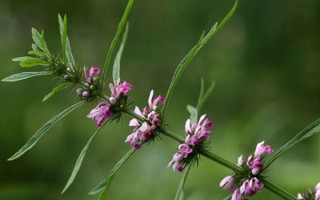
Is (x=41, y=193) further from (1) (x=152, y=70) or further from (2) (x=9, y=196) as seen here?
(1) (x=152, y=70)

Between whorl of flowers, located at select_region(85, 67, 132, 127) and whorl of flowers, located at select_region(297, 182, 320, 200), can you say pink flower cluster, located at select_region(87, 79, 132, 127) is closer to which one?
whorl of flowers, located at select_region(85, 67, 132, 127)

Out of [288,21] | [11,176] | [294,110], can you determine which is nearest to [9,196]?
[11,176]

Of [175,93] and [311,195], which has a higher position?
[175,93]

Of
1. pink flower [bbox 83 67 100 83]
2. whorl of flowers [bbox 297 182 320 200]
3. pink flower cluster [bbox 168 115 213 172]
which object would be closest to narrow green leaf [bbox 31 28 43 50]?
pink flower [bbox 83 67 100 83]

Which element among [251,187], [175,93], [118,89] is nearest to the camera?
[251,187]

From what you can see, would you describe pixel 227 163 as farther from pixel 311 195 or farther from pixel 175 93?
pixel 175 93

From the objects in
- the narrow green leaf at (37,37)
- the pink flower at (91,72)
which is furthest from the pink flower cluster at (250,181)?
the narrow green leaf at (37,37)

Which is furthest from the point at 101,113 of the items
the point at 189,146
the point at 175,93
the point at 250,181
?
the point at 175,93
